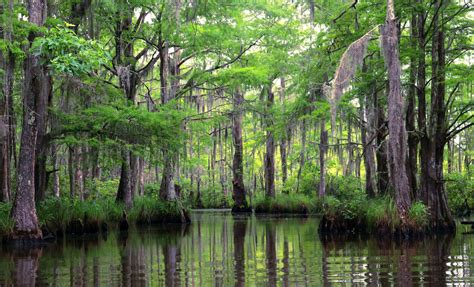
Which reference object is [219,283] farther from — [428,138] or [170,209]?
[170,209]

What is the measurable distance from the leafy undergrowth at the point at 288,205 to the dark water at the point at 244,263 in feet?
51.4

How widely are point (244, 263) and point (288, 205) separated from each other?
2134cm

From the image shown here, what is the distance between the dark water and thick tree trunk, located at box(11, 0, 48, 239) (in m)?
0.92

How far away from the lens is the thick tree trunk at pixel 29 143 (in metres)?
13.4

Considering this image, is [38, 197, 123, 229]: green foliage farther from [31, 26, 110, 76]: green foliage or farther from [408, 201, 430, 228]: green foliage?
[408, 201, 430, 228]: green foliage

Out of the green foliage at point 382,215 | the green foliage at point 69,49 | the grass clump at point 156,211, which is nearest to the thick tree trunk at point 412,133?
the green foliage at point 382,215

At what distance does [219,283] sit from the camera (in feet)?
23.4

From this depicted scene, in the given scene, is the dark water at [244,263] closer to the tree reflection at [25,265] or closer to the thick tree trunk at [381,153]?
the tree reflection at [25,265]

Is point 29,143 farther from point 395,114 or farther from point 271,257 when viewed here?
point 395,114

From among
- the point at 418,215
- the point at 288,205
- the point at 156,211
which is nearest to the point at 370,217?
the point at 418,215

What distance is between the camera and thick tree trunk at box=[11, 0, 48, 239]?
13.4 m

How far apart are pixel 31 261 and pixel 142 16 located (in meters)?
13.9

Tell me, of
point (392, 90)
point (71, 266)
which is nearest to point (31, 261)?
point (71, 266)

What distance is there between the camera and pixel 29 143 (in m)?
13.8
